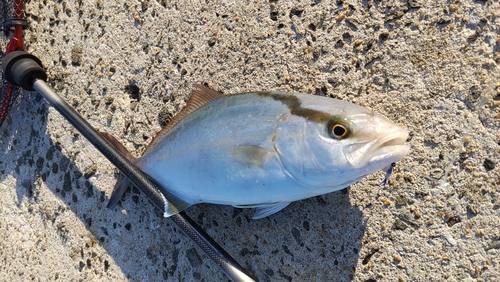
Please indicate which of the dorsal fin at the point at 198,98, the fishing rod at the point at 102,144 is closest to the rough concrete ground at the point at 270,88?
the fishing rod at the point at 102,144

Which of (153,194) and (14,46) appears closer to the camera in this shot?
(153,194)


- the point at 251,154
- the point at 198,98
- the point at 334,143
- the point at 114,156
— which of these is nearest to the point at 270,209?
the point at 251,154

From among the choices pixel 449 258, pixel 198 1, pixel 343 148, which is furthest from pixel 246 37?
pixel 449 258

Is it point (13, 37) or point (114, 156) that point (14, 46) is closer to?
point (13, 37)

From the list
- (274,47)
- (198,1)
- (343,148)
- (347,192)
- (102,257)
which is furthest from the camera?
(102,257)

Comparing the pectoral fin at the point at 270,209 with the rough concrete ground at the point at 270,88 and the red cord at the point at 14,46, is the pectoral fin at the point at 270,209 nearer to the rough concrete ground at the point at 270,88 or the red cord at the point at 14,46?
the rough concrete ground at the point at 270,88

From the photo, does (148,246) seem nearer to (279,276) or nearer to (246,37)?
(279,276)
